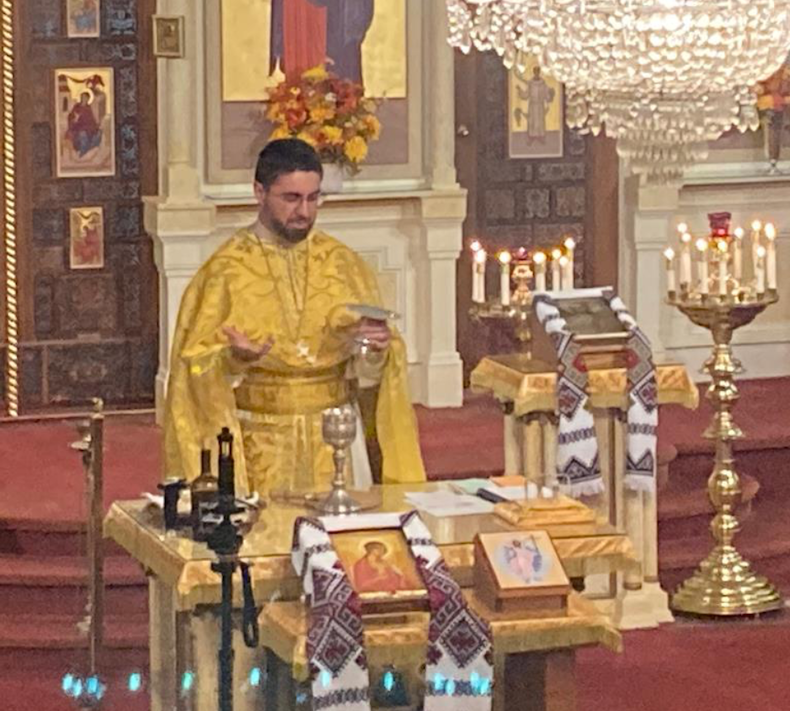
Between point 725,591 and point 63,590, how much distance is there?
2702 mm

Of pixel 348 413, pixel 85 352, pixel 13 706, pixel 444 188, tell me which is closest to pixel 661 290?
pixel 444 188

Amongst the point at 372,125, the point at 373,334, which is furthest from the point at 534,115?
the point at 373,334

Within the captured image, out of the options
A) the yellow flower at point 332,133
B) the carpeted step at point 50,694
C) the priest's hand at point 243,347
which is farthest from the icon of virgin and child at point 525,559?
the yellow flower at point 332,133

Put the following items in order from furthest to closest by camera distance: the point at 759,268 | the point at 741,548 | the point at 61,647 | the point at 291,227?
the point at 741,548 → the point at 759,268 → the point at 61,647 → the point at 291,227

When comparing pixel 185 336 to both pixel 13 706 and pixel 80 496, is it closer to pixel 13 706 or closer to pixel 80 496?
pixel 13 706

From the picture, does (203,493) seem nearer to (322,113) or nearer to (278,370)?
(278,370)

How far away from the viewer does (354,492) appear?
281 inches

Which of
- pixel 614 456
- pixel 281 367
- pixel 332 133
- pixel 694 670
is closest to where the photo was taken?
pixel 281 367

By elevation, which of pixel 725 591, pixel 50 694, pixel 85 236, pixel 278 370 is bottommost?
pixel 50 694

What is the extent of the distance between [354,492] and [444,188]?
5237 mm

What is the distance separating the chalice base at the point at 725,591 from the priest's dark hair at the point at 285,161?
10.6 feet

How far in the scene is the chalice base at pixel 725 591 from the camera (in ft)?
31.5

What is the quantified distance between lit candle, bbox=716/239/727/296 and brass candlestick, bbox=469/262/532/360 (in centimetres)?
77

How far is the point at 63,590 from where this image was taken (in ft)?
31.0
